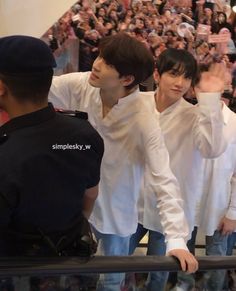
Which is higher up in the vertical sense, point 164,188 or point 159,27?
point 159,27

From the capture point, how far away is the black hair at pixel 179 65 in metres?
2.01

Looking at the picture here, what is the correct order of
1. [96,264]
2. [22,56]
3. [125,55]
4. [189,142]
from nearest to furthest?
[22,56] < [96,264] < [125,55] < [189,142]

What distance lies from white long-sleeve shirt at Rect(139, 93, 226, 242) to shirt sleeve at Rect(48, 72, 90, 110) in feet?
1.28

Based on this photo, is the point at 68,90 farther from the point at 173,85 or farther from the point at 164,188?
the point at 164,188

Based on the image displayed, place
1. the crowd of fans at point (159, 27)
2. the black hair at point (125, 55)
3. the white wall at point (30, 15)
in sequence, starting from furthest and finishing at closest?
the crowd of fans at point (159, 27)
the white wall at point (30, 15)
the black hair at point (125, 55)

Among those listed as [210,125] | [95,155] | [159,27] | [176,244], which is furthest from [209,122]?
[159,27]

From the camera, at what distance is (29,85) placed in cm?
103

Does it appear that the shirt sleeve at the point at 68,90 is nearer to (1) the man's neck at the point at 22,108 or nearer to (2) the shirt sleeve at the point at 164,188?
(2) the shirt sleeve at the point at 164,188

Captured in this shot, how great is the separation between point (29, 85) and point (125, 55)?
2.07 feet

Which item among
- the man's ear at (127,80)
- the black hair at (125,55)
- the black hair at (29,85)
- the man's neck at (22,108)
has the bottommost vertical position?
the man's ear at (127,80)

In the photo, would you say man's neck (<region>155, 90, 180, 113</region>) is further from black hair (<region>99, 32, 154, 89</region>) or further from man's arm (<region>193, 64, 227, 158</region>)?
black hair (<region>99, 32, 154, 89</region>)

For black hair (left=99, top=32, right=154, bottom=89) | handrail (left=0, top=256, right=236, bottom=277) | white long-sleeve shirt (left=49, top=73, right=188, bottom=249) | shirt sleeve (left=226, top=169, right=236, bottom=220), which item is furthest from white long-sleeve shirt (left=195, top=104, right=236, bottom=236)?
handrail (left=0, top=256, right=236, bottom=277)

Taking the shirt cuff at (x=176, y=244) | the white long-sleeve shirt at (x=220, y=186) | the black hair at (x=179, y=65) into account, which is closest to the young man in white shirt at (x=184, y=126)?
the black hair at (x=179, y=65)

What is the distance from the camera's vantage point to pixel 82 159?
3.67 feet
